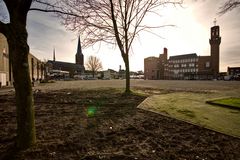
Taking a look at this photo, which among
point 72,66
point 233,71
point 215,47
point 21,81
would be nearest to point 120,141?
point 21,81

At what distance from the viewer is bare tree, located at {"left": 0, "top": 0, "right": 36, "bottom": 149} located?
12.7 feet

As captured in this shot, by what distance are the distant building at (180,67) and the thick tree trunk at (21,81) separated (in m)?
96.7

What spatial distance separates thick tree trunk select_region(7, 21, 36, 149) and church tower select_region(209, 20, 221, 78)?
3689 inches

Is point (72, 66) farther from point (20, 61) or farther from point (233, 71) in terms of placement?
point (20, 61)

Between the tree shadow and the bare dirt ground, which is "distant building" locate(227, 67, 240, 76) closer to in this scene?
the bare dirt ground

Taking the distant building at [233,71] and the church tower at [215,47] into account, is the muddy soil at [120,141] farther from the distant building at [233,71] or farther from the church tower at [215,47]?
the distant building at [233,71]

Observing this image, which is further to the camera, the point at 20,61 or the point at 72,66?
the point at 72,66

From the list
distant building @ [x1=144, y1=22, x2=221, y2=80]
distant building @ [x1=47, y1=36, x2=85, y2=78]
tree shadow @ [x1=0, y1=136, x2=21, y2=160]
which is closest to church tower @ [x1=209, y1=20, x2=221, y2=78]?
distant building @ [x1=144, y1=22, x2=221, y2=80]

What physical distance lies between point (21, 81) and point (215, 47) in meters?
95.6

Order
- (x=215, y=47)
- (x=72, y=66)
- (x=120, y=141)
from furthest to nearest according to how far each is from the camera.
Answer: (x=72, y=66) < (x=215, y=47) < (x=120, y=141)

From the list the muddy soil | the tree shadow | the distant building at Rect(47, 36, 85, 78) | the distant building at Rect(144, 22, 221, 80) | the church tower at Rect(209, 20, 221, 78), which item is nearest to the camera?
the tree shadow

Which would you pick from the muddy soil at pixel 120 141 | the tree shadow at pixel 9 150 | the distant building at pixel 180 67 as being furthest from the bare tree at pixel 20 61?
the distant building at pixel 180 67

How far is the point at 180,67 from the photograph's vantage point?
11438 cm

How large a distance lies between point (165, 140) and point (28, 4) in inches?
171
